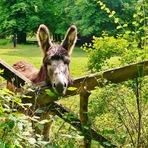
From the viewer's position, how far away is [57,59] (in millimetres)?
4980

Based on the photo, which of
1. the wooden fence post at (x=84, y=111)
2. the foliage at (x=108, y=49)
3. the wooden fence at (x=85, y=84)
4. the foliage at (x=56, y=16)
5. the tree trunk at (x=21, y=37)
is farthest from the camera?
the tree trunk at (x=21, y=37)

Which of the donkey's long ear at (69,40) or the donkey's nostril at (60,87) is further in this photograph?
the donkey's long ear at (69,40)

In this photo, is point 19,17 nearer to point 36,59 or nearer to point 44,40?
point 36,59

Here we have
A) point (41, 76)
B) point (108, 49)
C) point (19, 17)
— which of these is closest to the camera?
point (41, 76)

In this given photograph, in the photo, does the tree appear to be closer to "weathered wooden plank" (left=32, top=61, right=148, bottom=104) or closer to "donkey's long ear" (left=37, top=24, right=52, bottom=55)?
"donkey's long ear" (left=37, top=24, right=52, bottom=55)

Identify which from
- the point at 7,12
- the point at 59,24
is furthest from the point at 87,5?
the point at 7,12

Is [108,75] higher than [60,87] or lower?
higher

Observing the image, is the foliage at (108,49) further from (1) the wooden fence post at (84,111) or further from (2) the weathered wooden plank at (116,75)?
(1) the wooden fence post at (84,111)

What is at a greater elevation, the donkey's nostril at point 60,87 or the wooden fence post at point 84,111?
the donkey's nostril at point 60,87

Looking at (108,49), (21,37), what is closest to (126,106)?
(108,49)

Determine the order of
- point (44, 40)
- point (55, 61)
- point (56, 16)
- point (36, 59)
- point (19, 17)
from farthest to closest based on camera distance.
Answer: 1. point (19, 17)
2. point (56, 16)
3. point (36, 59)
4. point (44, 40)
5. point (55, 61)

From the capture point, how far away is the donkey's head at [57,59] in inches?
180

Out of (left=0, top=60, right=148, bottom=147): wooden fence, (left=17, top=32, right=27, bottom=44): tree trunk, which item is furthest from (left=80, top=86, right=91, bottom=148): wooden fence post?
(left=17, top=32, right=27, bottom=44): tree trunk

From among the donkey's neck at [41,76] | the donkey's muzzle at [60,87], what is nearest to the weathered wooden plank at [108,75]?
the donkey's muzzle at [60,87]
